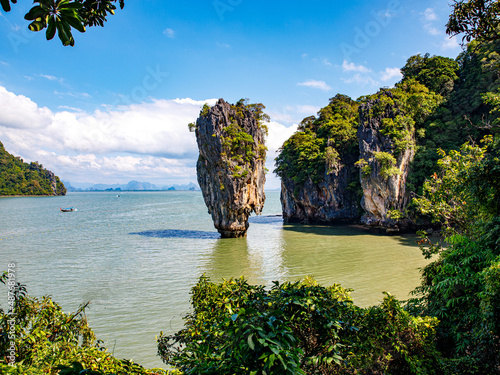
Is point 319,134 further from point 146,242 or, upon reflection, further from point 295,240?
point 146,242

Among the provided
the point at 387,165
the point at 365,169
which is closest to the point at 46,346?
the point at 387,165

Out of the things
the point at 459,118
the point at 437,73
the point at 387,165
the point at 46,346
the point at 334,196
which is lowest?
the point at 46,346

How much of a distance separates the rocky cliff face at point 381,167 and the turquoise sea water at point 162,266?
2559mm

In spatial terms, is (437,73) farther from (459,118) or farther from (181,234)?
(181,234)

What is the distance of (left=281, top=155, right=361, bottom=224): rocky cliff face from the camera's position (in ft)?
106

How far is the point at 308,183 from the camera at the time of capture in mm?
35000

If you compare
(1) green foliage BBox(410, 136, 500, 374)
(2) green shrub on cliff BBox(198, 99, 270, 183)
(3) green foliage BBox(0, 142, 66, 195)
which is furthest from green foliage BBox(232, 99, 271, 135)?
(3) green foliage BBox(0, 142, 66, 195)

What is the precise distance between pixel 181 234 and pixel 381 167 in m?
20.7

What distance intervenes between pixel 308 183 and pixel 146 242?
2107cm

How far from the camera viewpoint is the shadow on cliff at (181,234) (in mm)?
26344

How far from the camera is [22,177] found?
10250 cm

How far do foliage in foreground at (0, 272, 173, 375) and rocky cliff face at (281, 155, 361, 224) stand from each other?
98.4 feet
